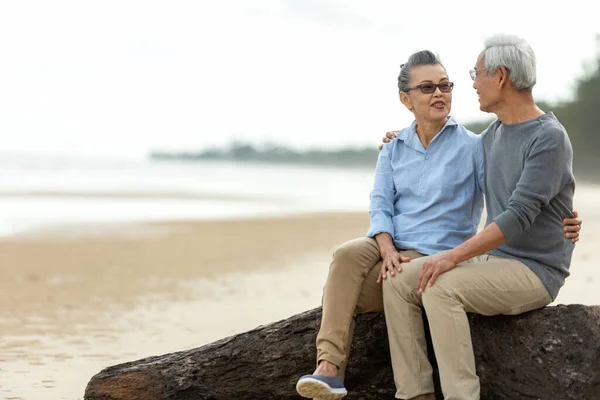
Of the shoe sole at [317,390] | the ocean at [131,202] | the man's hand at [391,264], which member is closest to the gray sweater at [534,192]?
the man's hand at [391,264]

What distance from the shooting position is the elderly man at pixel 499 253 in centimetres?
362

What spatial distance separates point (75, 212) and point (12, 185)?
1096 centimetres

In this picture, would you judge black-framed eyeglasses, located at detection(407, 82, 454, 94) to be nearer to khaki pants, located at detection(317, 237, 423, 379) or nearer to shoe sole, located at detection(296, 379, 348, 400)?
khaki pants, located at detection(317, 237, 423, 379)

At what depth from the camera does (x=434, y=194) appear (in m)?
4.02

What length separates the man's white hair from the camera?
376 centimetres

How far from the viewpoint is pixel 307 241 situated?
1418 centimetres

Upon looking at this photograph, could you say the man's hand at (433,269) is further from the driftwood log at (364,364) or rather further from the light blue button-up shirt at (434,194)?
the driftwood log at (364,364)

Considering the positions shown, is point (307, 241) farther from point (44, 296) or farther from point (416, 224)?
point (416, 224)

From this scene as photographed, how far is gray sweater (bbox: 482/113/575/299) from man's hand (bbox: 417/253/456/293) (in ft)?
0.86

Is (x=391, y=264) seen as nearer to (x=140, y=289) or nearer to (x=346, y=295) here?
(x=346, y=295)

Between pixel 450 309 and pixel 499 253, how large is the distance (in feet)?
1.29

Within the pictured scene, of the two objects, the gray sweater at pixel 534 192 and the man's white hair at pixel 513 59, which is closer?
the gray sweater at pixel 534 192

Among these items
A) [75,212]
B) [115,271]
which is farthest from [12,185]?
[115,271]

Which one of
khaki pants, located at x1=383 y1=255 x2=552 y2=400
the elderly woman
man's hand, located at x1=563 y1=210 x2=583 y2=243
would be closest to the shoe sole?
the elderly woman
